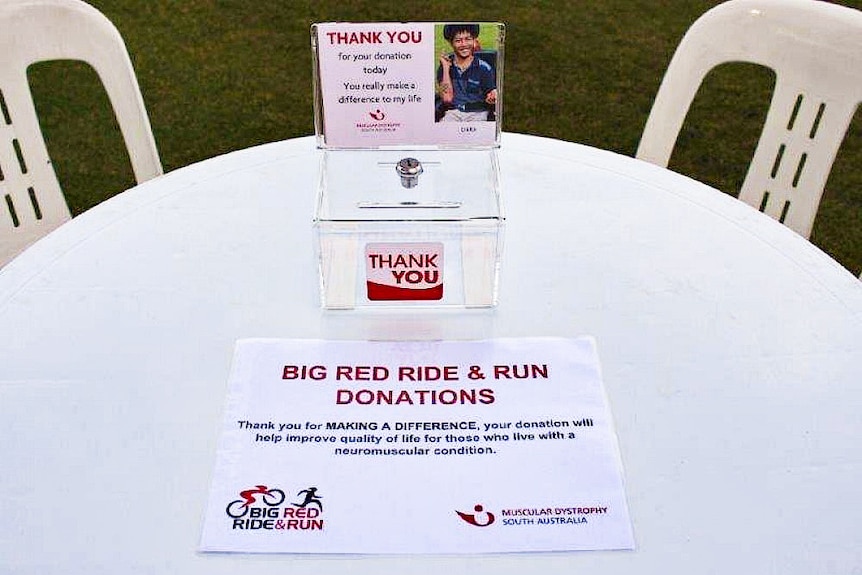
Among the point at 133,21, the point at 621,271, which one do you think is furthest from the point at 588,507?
the point at 133,21

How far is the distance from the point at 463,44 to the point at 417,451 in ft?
1.44

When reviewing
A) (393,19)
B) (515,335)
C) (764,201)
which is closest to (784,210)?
(764,201)

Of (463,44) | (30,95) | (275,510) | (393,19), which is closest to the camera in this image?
(275,510)

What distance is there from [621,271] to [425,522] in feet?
1.49

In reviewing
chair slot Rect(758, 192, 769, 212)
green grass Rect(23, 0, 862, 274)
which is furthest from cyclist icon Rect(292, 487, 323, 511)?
green grass Rect(23, 0, 862, 274)

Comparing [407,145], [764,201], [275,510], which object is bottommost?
[764,201]

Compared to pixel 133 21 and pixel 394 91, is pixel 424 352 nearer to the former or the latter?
pixel 394 91

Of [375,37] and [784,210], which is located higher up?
[375,37]

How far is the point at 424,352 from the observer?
40.8 inches

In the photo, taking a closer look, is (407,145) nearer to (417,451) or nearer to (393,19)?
(417,451)

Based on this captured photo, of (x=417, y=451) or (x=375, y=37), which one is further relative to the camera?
(x=375, y=37)

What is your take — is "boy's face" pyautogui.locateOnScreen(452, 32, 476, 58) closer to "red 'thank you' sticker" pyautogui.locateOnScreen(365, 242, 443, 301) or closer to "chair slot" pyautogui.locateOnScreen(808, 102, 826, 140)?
"red 'thank you' sticker" pyautogui.locateOnScreen(365, 242, 443, 301)

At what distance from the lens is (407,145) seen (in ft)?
3.59

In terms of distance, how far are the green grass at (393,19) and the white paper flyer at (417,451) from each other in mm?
1812
